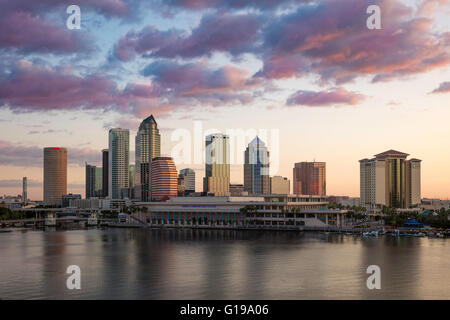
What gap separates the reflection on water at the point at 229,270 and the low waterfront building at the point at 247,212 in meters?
37.6

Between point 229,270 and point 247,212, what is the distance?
73.1m

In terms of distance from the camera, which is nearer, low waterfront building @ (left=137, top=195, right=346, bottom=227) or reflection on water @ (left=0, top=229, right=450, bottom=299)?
reflection on water @ (left=0, top=229, right=450, bottom=299)

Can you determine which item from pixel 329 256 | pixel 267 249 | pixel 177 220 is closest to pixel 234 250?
pixel 267 249

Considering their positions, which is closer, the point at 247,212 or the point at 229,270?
the point at 229,270

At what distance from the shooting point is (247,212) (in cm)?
12538

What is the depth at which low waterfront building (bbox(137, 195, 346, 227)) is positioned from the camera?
119000 millimetres

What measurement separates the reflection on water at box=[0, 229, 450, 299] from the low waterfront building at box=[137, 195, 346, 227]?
37616 millimetres

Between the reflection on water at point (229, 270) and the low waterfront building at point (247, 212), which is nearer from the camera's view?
the reflection on water at point (229, 270)

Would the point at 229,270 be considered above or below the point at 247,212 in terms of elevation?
below

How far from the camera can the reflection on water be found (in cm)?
4181

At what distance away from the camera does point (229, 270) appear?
52500mm

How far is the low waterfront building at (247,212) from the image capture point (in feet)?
390
